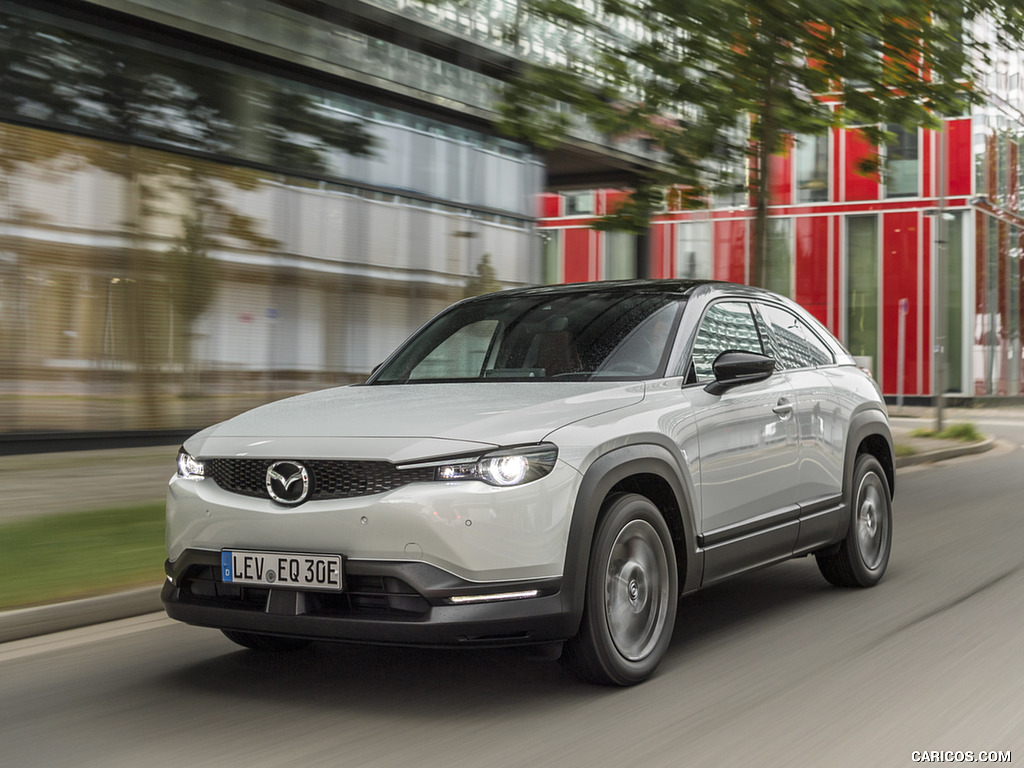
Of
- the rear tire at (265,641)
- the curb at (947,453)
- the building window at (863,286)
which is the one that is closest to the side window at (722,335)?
the rear tire at (265,641)

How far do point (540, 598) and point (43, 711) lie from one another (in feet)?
6.21

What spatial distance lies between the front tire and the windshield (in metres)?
0.73

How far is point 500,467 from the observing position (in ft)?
13.9

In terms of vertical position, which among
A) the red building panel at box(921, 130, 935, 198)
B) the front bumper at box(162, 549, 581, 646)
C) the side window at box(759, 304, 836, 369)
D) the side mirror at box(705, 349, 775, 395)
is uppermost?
the red building panel at box(921, 130, 935, 198)

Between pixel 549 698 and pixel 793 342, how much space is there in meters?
2.80

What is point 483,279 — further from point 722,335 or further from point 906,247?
point 906,247

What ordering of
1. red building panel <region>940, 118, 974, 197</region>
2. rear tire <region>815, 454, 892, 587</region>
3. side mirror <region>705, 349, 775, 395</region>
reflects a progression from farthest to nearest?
red building panel <region>940, 118, 974, 197</region> < rear tire <region>815, 454, 892, 587</region> < side mirror <region>705, 349, 775, 395</region>

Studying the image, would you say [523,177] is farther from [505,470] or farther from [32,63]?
[505,470]

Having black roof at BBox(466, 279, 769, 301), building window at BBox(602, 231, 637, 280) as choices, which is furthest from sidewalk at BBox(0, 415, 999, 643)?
building window at BBox(602, 231, 637, 280)

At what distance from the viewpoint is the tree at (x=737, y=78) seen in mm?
11281

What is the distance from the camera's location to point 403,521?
4121mm

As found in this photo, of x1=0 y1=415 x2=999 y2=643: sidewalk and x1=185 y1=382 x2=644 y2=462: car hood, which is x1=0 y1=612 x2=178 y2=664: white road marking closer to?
x1=0 y1=415 x2=999 y2=643: sidewalk

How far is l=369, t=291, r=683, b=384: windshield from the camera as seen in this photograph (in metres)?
5.31

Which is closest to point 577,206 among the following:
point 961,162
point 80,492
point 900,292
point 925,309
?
point 900,292
